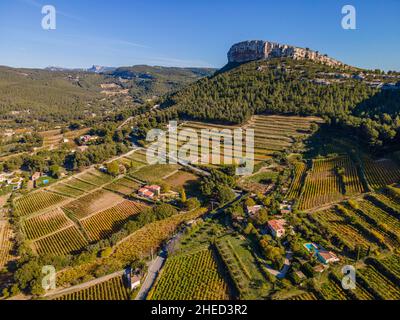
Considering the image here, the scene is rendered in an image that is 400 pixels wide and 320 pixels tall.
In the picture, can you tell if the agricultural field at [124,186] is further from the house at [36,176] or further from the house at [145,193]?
the house at [36,176]

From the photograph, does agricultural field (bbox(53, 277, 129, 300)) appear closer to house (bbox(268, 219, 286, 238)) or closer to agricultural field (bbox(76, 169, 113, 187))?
house (bbox(268, 219, 286, 238))

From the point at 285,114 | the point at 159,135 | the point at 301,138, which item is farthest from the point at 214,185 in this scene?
the point at 285,114

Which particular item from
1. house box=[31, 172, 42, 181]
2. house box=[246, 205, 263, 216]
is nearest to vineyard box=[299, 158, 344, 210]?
house box=[246, 205, 263, 216]

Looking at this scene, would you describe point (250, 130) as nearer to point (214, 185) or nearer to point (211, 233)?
point (214, 185)

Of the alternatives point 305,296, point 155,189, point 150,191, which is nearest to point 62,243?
point 150,191

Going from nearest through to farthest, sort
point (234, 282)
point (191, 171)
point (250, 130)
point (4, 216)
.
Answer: point (234, 282)
point (4, 216)
point (191, 171)
point (250, 130)
